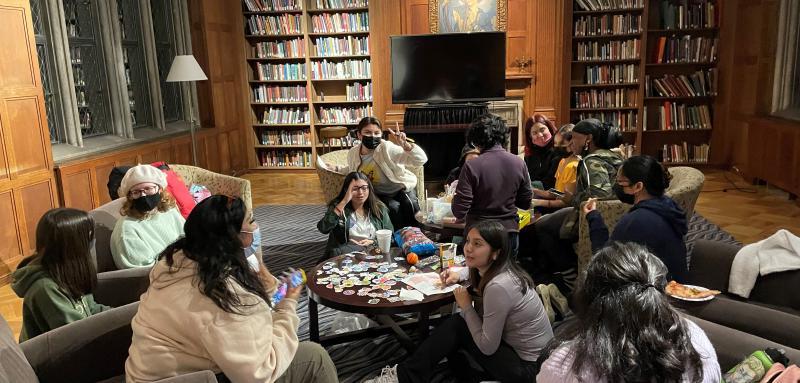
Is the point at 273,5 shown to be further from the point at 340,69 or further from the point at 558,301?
the point at 558,301

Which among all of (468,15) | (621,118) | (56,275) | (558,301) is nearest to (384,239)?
(558,301)

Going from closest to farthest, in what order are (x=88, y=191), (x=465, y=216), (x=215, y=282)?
1. (x=215, y=282)
2. (x=465, y=216)
3. (x=88, y=191)

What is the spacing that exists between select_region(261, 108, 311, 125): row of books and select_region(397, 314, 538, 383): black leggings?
6.38 meters

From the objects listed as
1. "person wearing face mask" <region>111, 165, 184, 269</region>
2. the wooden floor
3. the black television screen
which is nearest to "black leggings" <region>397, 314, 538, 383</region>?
"person wearing face mask" <region>111, 165, 184, 269</region>

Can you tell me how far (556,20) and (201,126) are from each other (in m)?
4.94

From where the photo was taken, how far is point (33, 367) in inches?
83.3

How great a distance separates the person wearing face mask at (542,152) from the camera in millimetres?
4832

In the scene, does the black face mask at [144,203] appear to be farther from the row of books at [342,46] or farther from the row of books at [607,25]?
the row of books at [607,25]

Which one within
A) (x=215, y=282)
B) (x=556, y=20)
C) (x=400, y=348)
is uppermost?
(x=556, y=20)

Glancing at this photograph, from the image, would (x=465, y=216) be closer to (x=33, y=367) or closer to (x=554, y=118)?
(x=33, y=367)

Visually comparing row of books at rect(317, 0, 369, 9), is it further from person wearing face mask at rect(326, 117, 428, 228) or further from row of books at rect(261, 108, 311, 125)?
person wearing face mask at rect(326, 117, 428, 228)

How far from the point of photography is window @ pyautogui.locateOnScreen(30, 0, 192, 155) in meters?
5.75

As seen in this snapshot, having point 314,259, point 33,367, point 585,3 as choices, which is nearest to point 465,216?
point 314,259

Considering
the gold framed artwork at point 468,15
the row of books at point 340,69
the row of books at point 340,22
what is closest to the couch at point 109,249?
the row of books at point 340,69
